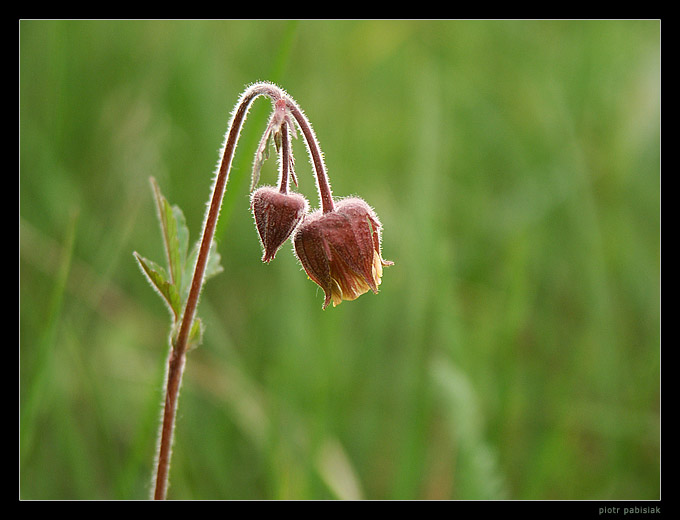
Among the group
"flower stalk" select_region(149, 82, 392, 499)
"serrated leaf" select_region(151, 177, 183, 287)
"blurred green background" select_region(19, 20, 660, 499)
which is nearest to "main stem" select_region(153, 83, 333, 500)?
"flower stalk" select_region(149, 82, 392, 499)

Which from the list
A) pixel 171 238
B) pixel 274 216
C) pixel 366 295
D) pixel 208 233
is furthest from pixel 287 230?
pixel 366 295

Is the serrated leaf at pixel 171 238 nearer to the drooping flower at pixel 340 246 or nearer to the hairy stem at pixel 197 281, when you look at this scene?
the hairy stem at pixel 197 281

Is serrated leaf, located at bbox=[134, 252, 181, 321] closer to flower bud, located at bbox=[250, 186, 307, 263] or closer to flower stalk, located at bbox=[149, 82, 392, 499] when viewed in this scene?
flower stalk, located at bbox=[149, 82, 392, 499]

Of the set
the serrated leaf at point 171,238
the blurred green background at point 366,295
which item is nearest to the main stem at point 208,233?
the serrated leaf at point 171,238

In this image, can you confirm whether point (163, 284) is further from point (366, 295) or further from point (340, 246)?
point (366, 295)
